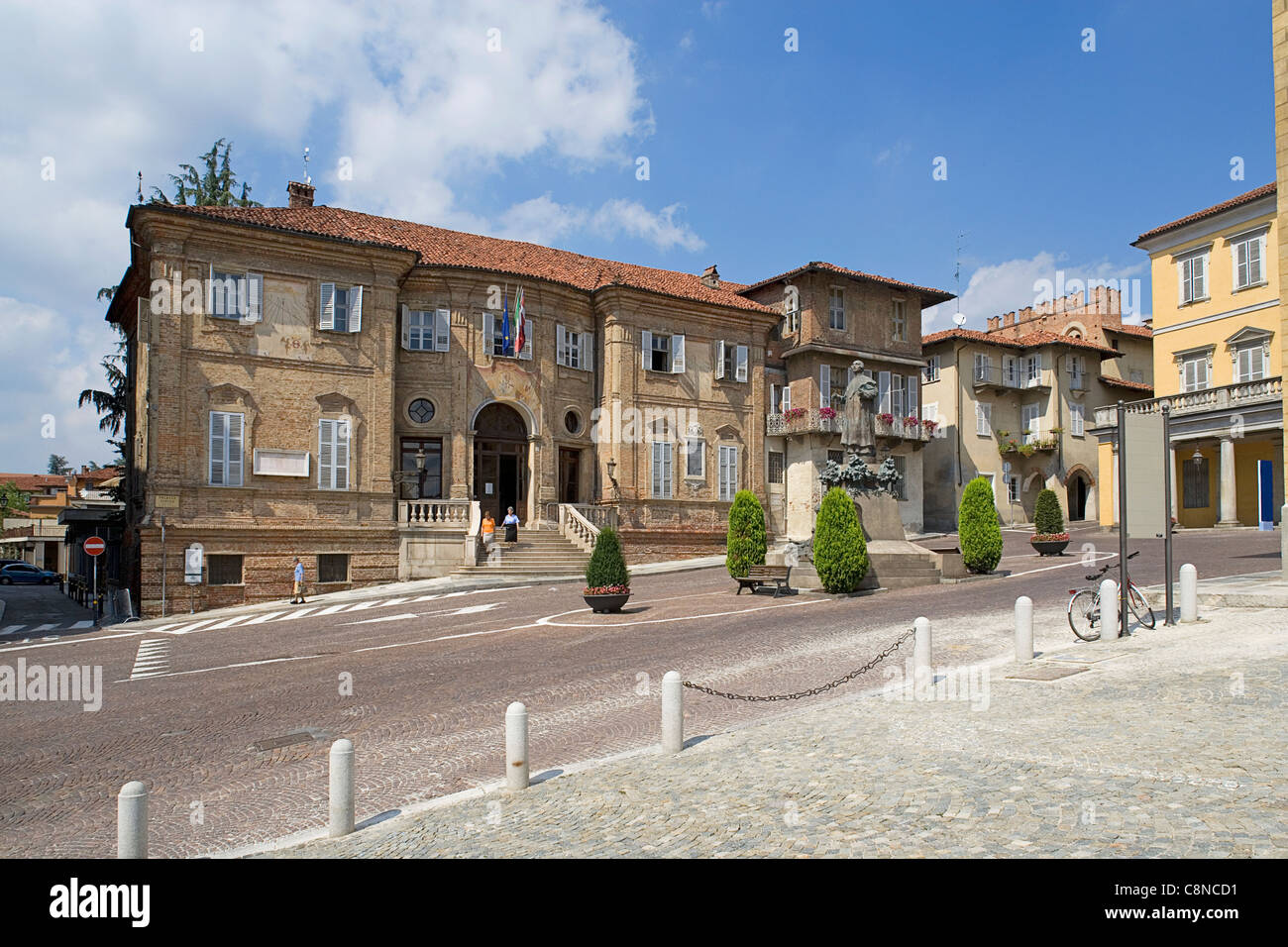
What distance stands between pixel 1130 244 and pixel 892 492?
2169 cm

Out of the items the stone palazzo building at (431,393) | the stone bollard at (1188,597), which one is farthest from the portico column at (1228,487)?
the stone bollard at (1188,597)

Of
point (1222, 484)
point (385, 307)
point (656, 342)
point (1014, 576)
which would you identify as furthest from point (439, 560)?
point (1222, 484)

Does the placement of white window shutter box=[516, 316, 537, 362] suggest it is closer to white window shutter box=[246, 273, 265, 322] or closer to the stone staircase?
the stone staircase

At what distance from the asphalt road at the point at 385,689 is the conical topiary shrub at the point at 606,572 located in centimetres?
59

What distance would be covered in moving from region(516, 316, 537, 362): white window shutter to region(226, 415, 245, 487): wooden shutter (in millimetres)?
10109

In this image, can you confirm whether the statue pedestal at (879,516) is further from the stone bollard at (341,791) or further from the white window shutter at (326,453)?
the stone bollard at (341,791)

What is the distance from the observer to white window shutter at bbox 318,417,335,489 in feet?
92.5

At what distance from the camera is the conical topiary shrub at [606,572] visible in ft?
61.1

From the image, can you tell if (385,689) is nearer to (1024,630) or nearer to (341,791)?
(341,791)

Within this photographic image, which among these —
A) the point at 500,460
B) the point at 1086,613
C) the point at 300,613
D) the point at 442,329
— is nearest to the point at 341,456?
the point at 442,329

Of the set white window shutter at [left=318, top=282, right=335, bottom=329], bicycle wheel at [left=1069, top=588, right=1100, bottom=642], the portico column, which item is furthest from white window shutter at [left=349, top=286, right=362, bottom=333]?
the portico column

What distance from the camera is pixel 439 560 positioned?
28.7 metres

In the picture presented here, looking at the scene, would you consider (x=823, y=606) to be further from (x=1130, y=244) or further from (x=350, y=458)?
(x=1130, y=244)
